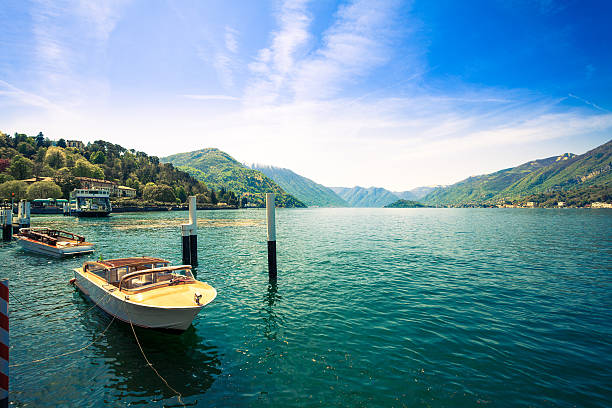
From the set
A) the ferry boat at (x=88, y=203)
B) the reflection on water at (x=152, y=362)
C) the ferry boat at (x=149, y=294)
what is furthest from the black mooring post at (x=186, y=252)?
the ferry boat at (x=88, y=203)

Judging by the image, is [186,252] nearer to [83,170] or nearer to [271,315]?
[271,315]

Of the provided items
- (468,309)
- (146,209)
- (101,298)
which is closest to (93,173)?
(146,209)

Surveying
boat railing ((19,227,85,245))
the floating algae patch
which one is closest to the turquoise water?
boat railing ((19,227,85,245))

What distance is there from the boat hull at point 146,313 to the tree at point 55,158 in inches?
9329

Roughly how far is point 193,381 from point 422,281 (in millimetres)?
17839

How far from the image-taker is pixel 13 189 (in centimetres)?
12050

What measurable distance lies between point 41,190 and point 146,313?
546ft

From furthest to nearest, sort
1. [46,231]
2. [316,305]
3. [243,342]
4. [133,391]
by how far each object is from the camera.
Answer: [46,231] → [316,305] → [243,342] → [133,391]

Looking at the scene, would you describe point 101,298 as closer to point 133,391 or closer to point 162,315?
point 162,315

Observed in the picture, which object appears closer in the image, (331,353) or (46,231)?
(331,353)

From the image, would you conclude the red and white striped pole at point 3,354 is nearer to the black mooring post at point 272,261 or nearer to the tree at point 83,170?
the black mooring post at point 272,261

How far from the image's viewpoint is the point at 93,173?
601 feet

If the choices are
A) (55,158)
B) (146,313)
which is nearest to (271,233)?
(146,313)

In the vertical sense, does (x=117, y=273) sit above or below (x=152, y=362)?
above
